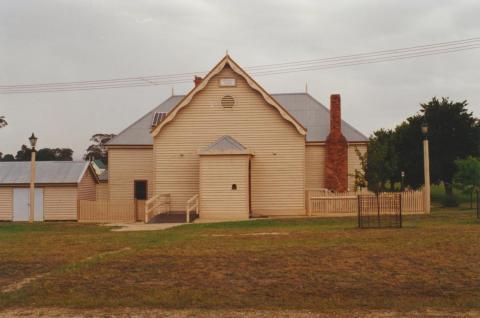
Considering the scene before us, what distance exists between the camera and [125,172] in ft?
130

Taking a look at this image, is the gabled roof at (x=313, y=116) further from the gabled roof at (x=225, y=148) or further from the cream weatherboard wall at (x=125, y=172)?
the cream weatherboard wall at (x=125, y=172)

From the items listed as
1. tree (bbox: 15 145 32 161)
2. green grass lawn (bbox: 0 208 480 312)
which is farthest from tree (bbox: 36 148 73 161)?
green grass lawn (bbox: 0 208 480 312)

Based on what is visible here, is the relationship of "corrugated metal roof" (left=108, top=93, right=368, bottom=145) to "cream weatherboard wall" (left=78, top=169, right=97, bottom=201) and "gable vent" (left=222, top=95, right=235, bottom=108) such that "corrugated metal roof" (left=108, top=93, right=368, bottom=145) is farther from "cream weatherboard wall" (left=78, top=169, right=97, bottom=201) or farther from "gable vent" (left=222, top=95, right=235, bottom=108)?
"gable vent" (left=222, top=95, right=235, bottom=108)

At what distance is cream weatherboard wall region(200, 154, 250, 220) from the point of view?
32125 mm

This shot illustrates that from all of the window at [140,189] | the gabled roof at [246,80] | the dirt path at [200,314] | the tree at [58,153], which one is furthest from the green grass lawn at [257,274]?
the tree at [58,153]

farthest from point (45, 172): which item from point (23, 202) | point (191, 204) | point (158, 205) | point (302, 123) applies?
point (302, 123)

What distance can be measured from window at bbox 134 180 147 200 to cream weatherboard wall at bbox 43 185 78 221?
4.34 meters

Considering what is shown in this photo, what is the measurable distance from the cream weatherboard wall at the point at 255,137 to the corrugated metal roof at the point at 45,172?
7.63 meters

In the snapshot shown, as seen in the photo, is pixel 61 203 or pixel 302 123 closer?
pixel 61 203

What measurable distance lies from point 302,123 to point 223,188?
10381 mm

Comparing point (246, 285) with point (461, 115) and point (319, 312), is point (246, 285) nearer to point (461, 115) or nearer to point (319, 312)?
point (319, 312)

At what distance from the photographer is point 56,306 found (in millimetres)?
9820

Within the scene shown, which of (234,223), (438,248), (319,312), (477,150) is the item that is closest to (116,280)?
(319,312)

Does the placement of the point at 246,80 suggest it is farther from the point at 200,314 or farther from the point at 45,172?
the point at 200,314
